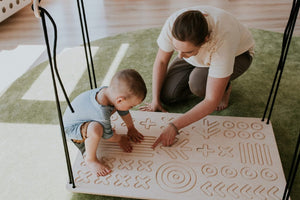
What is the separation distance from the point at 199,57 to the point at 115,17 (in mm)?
1961

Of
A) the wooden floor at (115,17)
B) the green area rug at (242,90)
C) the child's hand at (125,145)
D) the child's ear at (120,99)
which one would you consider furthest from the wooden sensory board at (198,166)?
the wooden floor at (115,17)

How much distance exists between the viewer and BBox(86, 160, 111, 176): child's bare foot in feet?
3.82

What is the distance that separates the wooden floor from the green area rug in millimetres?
335

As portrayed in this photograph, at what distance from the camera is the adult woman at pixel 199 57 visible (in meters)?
1.04

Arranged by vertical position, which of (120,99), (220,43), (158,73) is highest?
(220,43)

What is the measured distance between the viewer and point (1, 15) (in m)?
2.69

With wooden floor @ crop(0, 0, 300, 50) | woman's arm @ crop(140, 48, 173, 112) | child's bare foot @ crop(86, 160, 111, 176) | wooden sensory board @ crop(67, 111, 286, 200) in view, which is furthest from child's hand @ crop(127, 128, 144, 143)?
wooden floor @ crop(0, 0, 300, 50)

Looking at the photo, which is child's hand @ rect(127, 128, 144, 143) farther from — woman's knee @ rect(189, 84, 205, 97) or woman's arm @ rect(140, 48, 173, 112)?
woman's knee @ rect(189, 84, 205, 97)

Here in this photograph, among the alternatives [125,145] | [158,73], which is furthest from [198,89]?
[125,145]

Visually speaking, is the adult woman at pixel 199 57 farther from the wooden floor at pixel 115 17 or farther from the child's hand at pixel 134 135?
the wooden floor at pixel 115 17

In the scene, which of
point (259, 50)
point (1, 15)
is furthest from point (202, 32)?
point (1, 15)

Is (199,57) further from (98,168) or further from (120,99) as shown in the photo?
(98,168)

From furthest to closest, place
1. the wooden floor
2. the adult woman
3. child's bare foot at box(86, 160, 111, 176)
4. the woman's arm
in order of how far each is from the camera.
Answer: the wooden floor → the woman's arm → child's bare foot at box(86, 160, 111, 176) → the adult woman

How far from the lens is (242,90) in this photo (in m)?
1.83
